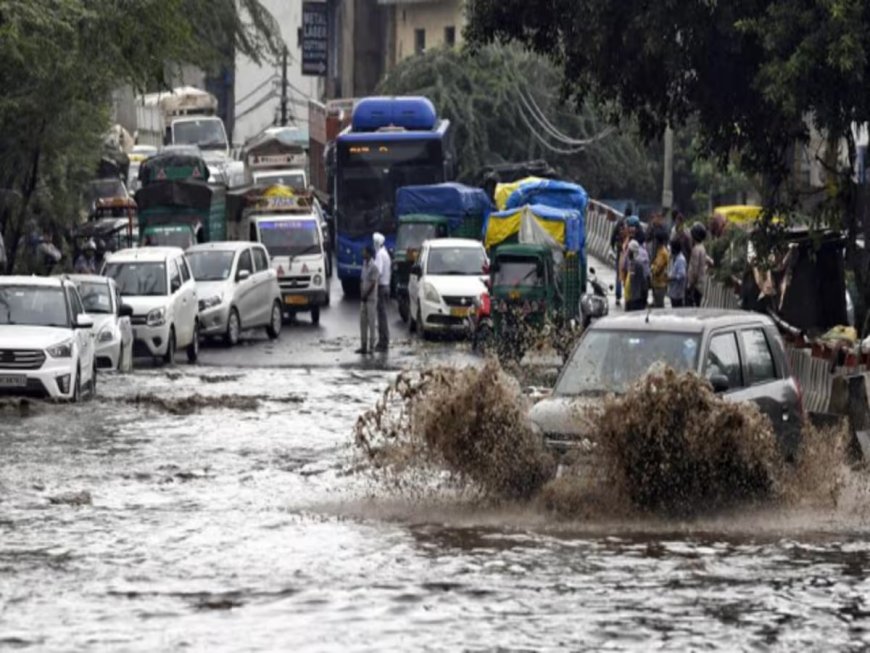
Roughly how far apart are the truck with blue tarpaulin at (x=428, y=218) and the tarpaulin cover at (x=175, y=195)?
5648 mm

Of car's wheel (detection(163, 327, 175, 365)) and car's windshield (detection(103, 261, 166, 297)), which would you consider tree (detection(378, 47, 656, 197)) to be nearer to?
car's windshield (detection(103, 261, 166, 297))

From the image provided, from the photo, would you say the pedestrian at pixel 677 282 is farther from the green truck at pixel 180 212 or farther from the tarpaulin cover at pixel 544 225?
the green truck at pixel 180 212

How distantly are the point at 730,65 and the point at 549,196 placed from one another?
2299 cm

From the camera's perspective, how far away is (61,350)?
2600 cm

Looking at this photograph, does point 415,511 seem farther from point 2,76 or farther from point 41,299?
point 2,76

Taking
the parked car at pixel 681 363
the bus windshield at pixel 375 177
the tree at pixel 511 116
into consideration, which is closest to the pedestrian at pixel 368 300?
the bus windshield at pixel 375 177

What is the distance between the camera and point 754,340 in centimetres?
1797

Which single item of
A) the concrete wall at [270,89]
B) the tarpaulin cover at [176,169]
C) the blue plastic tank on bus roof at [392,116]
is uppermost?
the concrete wall at [270,89]

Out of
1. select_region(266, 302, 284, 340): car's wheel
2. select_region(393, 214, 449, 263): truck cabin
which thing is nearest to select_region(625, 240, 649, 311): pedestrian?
select_region(266, 302, 284, 340): car's wheel

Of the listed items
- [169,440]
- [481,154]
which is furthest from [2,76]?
[481,154]

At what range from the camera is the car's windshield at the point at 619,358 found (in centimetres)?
1705

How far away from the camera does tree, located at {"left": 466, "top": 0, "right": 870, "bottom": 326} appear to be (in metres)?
24.5

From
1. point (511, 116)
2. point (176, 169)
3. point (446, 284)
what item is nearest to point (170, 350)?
point (446, 284)

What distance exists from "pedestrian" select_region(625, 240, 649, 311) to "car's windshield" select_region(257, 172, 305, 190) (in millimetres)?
30453
